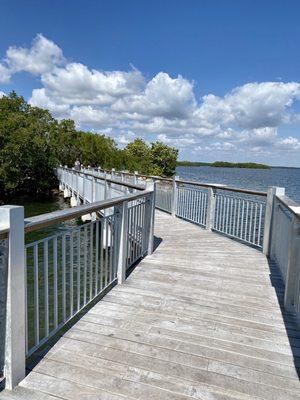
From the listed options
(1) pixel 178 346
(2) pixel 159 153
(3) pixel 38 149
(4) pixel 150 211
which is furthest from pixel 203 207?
(2) pixel 159 153

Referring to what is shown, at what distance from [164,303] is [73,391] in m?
1.59

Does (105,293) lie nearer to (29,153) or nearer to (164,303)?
(164,303)

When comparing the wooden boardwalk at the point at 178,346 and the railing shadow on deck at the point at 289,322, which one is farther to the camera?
the railing shadow on deck at the point at 289,322

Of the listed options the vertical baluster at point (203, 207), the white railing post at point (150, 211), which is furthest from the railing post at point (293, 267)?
the vertical baluster at point (203, 207)

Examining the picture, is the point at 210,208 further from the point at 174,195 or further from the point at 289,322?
the point at 289,322

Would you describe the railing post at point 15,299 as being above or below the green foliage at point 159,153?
below

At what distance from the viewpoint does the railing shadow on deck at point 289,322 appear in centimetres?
262

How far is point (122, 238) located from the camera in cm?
388

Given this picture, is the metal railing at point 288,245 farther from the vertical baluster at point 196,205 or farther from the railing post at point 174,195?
the railing post at point 174,195

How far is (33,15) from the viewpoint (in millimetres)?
14891

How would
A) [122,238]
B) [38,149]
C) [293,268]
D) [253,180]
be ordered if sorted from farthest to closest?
1. [253,180]
2. [38,149]
3. [122,238]
4. [293,268]

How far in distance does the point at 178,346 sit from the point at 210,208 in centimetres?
515

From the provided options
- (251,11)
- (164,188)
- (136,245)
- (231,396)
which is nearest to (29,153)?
(164,188)

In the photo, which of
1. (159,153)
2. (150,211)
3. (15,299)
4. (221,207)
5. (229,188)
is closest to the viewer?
(15,299)
